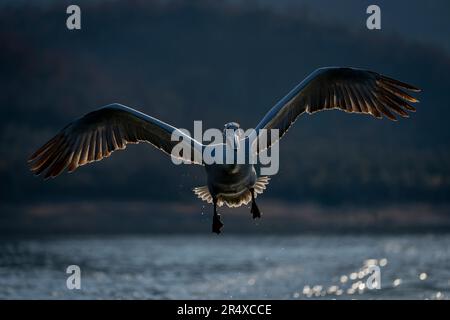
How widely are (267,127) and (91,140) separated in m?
3.33

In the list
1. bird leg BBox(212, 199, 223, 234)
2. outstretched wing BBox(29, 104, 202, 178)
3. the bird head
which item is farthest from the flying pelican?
the bird head

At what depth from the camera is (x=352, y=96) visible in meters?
17.5

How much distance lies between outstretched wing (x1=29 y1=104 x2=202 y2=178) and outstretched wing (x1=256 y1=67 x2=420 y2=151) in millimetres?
2328

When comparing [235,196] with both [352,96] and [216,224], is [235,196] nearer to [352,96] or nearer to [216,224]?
[216,224]

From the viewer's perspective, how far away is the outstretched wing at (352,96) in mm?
17156

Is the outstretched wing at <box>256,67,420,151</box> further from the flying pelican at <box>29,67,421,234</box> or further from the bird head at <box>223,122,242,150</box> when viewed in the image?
the bird head at <box>223,122,242,150</box>

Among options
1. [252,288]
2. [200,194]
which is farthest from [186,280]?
[200,194]

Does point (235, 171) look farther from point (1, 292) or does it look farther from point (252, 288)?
point (252, 288)

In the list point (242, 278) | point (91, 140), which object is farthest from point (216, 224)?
point (242, 278)

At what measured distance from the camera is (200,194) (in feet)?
59.4

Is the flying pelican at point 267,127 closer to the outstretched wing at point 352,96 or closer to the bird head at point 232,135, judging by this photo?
the outstretched wing at point 352,96

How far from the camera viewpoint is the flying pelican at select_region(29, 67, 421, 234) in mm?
17078

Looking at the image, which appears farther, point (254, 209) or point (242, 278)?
point (242, 278)
